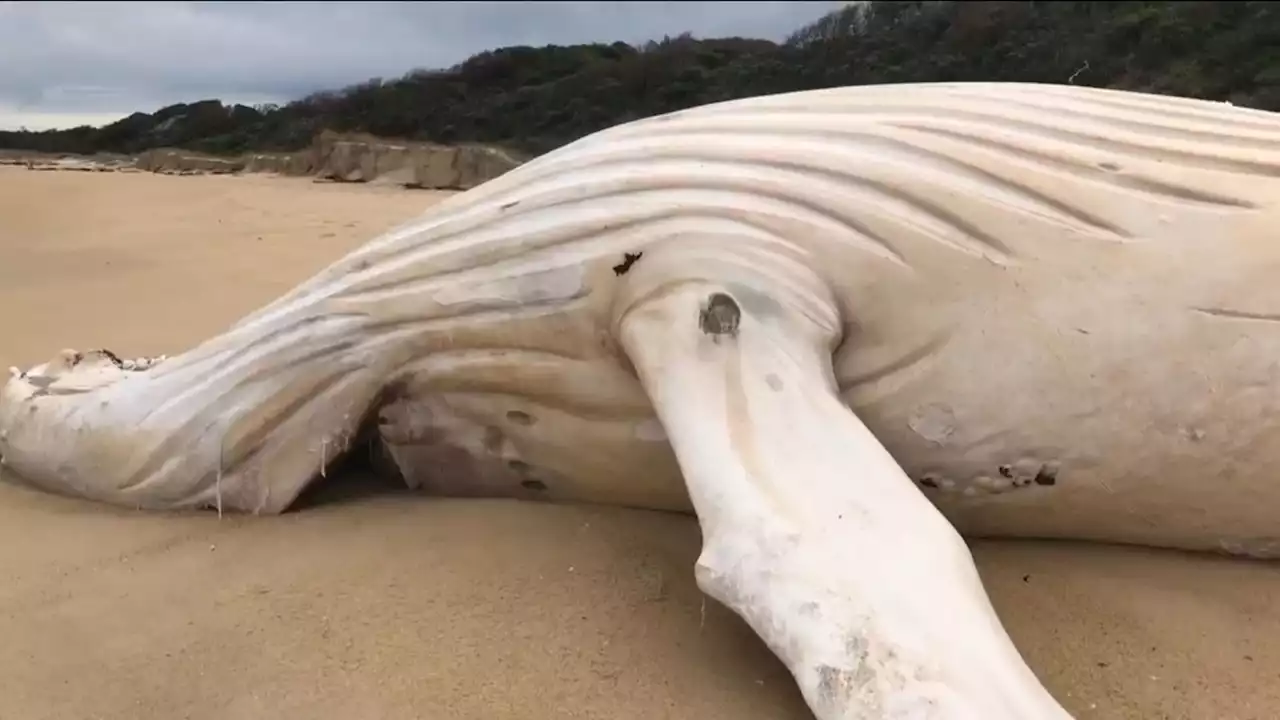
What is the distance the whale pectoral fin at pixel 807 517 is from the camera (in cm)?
116

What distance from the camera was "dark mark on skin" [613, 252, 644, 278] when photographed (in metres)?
1.66

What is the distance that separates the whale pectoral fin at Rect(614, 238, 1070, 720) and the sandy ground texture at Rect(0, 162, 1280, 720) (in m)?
0.17

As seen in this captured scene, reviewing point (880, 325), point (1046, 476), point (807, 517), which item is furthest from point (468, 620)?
point (1046, 476)

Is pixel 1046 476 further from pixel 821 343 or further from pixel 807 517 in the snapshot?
pixel 807 517

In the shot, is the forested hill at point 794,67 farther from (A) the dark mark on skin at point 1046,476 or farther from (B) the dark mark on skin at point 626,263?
(A) the dark mark on skin at point 1046,476

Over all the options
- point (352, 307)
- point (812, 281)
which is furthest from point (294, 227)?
point (812, 281)

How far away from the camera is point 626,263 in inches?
65.7

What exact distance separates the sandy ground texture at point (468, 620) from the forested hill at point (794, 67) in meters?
7.16

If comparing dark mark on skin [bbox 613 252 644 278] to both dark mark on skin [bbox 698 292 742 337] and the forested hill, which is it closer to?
dark mark on skin [bbox 698 292 742 337]

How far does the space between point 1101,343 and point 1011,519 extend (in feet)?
0.97

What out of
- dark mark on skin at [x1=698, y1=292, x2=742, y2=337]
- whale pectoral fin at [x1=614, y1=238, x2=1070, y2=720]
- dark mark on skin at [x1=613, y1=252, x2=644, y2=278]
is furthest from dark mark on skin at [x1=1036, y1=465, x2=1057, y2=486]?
dark mark on skin at [x1=613, y1=252, x2=644, y2=278]

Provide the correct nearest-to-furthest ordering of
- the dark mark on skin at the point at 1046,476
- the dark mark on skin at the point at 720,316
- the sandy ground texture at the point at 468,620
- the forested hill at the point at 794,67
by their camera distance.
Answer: the sandy ground texture at the point at 468,620
the dark mark on skin at the point at 720,316
the dark mark on skin at the point at 1046,476
the forested hill at the point at 794,67

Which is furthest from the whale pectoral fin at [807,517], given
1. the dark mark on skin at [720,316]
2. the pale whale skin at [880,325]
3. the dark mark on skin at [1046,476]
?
the dark mark on skin at [1046,476]

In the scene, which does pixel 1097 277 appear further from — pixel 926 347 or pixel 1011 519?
pixel 1011 519
